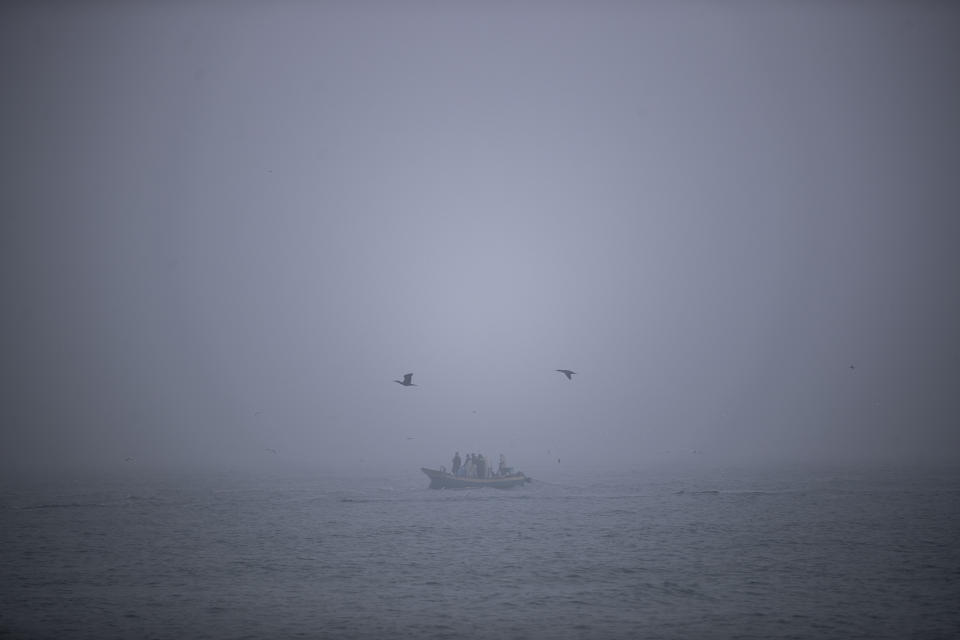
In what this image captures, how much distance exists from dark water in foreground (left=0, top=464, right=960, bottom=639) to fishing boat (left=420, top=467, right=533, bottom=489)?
11206 millimetres

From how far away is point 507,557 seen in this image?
151ft

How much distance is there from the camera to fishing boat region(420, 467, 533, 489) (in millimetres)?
89250

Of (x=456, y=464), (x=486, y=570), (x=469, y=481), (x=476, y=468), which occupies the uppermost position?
(x=456, y=464)

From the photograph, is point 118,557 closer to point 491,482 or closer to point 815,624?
point 815,624

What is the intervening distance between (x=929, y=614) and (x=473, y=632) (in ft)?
63.9

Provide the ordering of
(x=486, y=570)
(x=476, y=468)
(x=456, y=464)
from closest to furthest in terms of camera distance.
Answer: (x=486, y=570) < (x=456, y=464) < (x=476, y=468)

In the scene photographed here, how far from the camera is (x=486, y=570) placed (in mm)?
41938

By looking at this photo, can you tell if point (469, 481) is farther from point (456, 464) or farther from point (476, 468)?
point (456, 464)

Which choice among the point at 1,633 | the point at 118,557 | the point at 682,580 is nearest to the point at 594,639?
the point at 682,580

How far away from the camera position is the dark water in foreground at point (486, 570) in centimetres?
3061

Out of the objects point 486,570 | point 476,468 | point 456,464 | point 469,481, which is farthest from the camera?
point 476,468

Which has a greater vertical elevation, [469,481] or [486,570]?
[469,481]

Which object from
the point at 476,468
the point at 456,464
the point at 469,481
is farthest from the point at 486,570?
the point at 476,468

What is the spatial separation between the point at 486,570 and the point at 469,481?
156 feet
